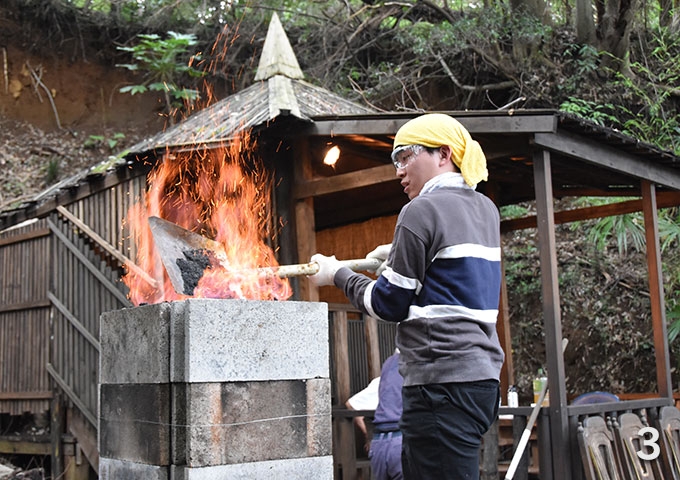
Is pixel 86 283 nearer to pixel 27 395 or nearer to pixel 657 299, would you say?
pixel 27 395

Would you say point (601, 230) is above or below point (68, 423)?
above

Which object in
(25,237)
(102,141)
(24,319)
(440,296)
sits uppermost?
(102,141)

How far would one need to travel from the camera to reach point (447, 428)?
3.47 metres

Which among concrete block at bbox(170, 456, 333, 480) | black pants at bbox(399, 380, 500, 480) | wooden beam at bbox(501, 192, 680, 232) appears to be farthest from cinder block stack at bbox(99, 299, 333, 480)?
wooden beam at bbox(501, 192, 680, 232)

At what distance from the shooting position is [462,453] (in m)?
3.48

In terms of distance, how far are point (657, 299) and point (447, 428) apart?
6.02m

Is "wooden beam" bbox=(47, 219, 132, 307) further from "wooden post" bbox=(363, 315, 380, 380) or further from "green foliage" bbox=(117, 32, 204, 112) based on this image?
"green foliage" bbox=(117, 32, 204, 112)

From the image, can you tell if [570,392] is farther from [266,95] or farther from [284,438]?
[284,438]

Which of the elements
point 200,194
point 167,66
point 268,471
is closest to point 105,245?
point 200,194

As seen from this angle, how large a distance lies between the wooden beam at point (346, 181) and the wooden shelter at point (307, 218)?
1 cm

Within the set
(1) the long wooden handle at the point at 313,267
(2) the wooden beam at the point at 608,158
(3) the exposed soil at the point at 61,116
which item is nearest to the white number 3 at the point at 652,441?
(2) the wooden beam at the point at 608,158

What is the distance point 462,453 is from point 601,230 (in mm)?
11717

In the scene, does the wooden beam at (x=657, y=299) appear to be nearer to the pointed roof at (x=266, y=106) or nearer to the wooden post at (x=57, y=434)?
the pointed roof at (x=266, y=106)

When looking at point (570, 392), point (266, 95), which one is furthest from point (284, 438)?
point (570, 392)
